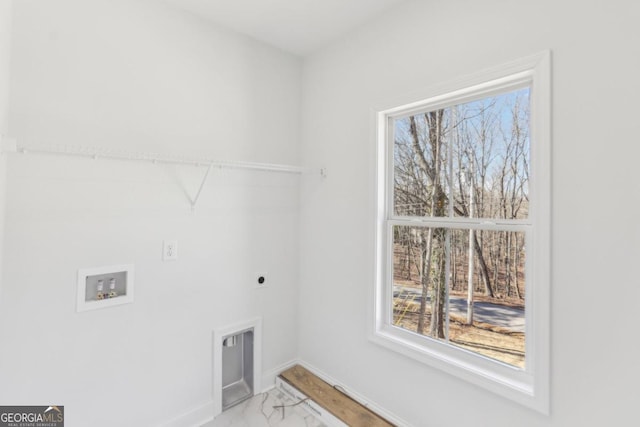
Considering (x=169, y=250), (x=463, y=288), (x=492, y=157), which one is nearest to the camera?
(x=492, y=157)

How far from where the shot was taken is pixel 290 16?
1927 millimetres

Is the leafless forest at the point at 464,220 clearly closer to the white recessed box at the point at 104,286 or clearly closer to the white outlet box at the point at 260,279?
the white outlet box at the point at 260,279

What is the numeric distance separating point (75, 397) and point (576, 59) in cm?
278

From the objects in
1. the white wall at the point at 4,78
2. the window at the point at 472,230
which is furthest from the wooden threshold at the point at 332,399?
the white wall at the point at 4,78

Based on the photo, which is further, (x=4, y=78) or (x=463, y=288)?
(x=463, y=288)

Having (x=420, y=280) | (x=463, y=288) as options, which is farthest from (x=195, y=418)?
(x=463, y=288)

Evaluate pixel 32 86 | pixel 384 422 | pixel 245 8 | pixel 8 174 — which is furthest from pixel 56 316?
pixel 245 8

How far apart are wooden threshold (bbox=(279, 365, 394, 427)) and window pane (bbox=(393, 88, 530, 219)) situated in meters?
1.29

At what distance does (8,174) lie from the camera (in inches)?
53.3

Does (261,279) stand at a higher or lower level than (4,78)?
lower

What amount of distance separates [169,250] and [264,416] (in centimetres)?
125

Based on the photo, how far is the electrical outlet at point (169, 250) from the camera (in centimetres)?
178

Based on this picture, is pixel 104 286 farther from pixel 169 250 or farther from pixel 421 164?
pixel 421 164

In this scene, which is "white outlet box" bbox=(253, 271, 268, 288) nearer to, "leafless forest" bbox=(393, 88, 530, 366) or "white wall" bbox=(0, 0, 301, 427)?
"white wall" bbox=(0, 0, 301, 427)
